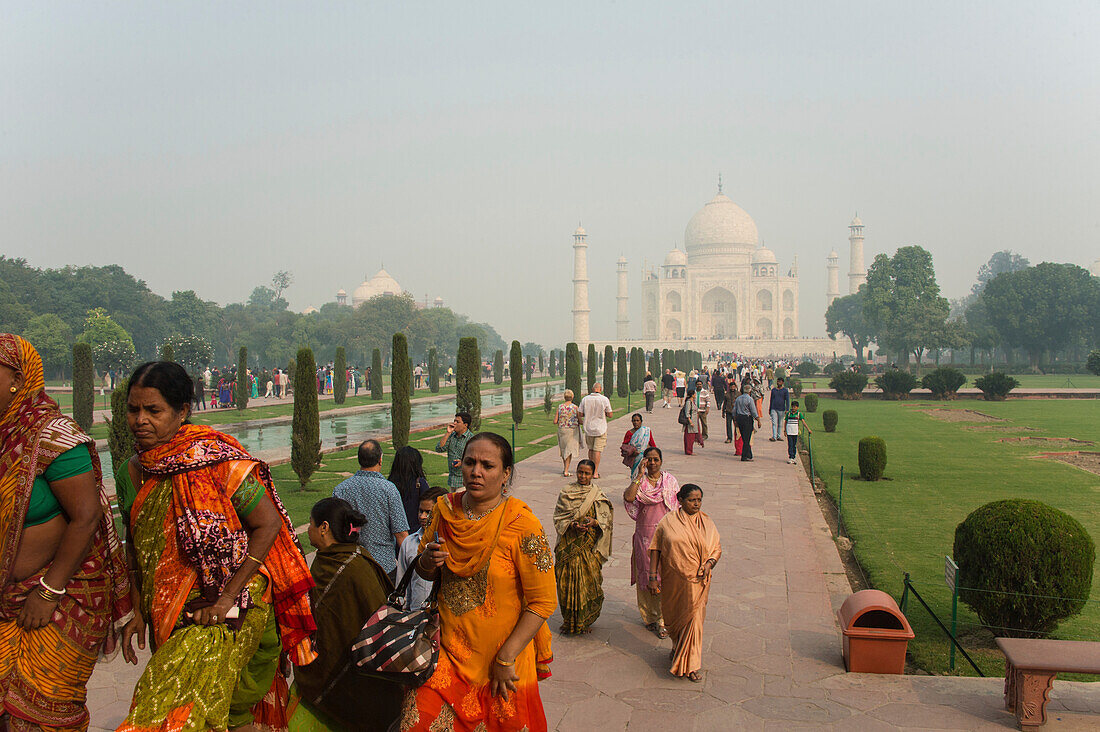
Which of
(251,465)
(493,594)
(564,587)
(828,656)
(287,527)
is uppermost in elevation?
(251,465)

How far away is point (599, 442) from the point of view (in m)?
9.83

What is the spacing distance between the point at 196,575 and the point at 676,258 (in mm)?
76232

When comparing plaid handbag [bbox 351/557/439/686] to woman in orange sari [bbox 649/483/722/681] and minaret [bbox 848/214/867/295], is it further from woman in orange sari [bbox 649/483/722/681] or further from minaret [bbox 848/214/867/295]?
minaret [bbox 848/214/867/295]

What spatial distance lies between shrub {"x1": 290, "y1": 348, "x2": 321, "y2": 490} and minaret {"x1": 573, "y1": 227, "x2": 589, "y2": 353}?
207ft

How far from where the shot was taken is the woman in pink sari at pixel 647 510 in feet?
15.8

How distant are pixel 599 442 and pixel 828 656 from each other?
18.2 feet

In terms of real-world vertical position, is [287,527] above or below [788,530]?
above

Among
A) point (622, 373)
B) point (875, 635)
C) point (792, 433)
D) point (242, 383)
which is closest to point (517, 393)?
point (792, 433)

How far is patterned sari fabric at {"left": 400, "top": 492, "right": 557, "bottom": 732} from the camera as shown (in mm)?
2354

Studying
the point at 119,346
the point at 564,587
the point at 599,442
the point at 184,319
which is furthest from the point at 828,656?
the point at 184,319

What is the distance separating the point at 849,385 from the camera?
2609 cm

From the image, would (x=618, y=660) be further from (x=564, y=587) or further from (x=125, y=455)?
(x=125, y=455)


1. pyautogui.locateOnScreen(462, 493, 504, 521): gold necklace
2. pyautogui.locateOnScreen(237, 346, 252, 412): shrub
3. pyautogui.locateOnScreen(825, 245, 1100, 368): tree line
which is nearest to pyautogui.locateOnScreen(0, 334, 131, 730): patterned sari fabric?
pyautogui.locateOnScreen(462, 493, 504, 521): gold necklace

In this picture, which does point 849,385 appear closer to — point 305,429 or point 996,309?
point 305,429
